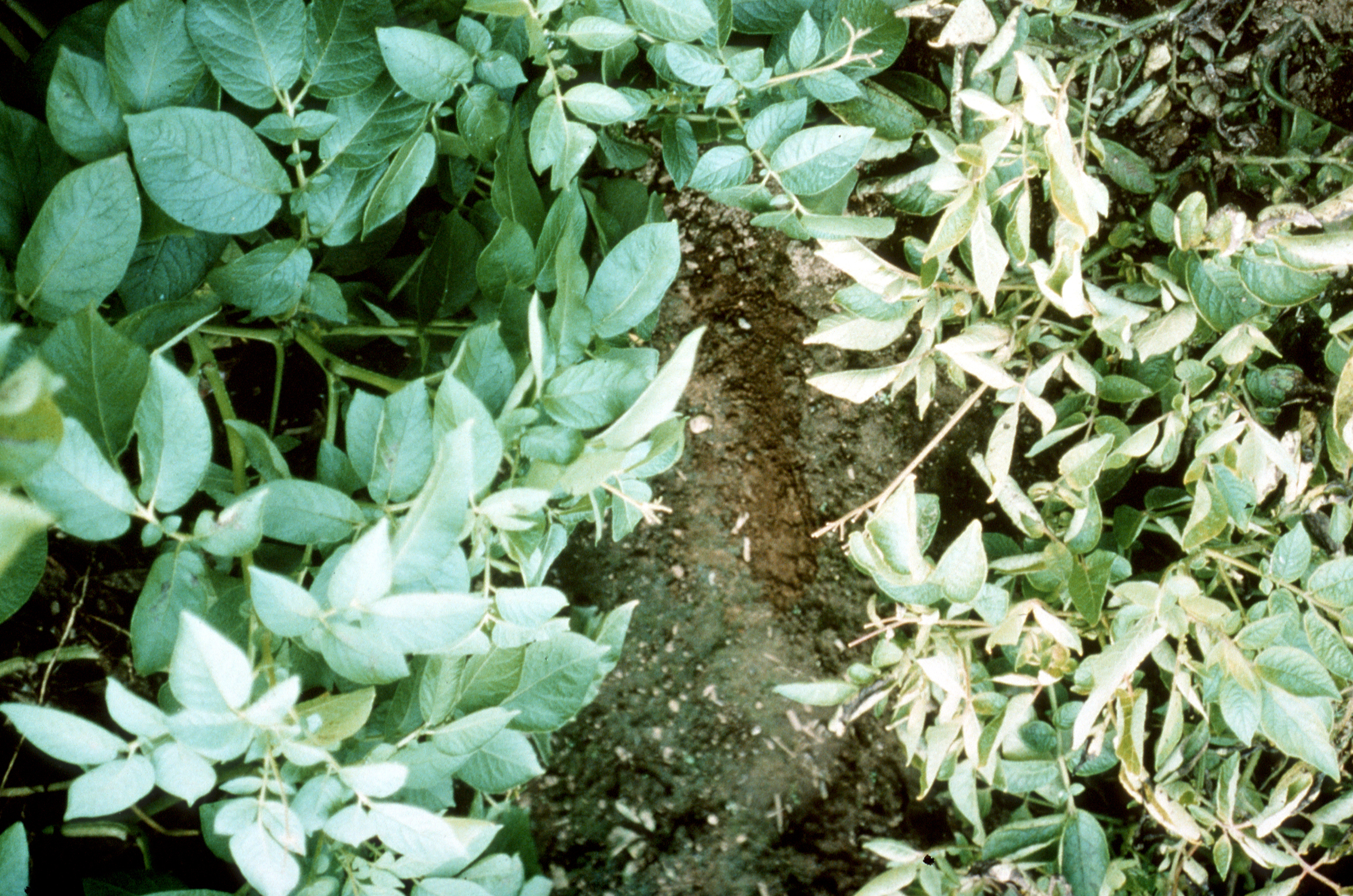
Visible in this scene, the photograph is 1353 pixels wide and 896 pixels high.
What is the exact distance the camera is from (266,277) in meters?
0.72

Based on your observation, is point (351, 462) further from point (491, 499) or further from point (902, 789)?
point (902, 789)

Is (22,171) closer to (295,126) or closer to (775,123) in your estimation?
(295,126)

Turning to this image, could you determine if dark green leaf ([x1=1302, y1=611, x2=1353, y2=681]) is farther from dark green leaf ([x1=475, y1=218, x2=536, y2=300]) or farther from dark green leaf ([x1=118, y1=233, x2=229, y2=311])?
dark green leaf ([x1=118, y1=233, x2=229, y2=311])

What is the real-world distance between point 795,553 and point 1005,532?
31cm

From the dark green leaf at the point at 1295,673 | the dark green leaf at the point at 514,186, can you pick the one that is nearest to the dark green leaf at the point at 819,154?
the dark green leaf at the point at 514,186

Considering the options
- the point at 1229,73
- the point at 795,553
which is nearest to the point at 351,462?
the point at 795,553

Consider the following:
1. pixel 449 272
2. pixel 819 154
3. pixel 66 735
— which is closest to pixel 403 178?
pixel 449 272

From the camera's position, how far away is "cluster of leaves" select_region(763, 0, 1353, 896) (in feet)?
2.79

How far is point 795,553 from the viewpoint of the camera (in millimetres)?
1206

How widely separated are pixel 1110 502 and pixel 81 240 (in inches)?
49.1

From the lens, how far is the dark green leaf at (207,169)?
626 mm

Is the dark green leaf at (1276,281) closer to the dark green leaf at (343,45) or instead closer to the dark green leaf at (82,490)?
the dark green leaf at (343,45)

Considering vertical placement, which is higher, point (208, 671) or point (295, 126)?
point (295, 126)

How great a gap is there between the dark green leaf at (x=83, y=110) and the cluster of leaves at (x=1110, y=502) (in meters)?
0.67
